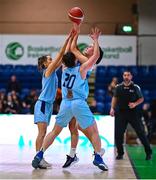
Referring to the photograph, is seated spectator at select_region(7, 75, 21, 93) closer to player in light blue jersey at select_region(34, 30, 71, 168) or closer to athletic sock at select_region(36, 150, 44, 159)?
player in light blue jersey at select_region(34, 30, 71, 168)

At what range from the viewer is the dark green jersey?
9.47 metres

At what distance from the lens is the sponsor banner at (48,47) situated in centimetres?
1961

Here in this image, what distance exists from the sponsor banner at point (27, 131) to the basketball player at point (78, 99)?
535 centimetres

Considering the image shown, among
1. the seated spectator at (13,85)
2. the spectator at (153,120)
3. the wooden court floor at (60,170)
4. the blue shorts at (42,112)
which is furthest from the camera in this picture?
the seated spectator at (13,85)

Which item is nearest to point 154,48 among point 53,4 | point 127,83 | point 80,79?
point 53,4

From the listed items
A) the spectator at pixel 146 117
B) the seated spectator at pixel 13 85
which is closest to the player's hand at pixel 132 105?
the spectator at pixel 146 117

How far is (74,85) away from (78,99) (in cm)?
21

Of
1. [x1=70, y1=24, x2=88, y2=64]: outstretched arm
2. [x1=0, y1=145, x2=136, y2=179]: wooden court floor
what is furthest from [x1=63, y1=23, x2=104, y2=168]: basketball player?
[x1=0, y1=145, x2=136, y2=179]: wooden court floor

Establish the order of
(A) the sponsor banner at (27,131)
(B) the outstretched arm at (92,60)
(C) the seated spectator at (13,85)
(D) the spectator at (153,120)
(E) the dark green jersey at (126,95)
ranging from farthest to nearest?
(C) the seated spectator at (13,85), (D) the spectator at (153,120), (A) the sponsor banner at (27,131), (E) the dark green jersey at (126,95), (B) the outstretched arm at (92,60)

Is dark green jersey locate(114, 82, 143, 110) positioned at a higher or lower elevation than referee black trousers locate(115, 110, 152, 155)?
higher

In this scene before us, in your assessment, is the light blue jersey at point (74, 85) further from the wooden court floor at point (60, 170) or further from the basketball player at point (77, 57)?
the wooden court floor at point (60, 170)

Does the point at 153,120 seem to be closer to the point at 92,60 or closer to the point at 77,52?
the point at 77,52

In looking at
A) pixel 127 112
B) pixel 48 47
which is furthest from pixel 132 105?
pixel 48 47

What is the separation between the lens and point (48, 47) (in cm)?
1972
